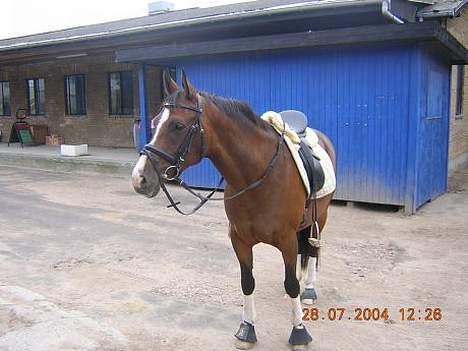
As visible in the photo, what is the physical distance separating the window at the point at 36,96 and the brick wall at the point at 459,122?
1385cm

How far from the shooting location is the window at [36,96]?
18.5 metres

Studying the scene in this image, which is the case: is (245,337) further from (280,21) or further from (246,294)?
(280,21)

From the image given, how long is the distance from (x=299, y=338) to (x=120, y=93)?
1359cm

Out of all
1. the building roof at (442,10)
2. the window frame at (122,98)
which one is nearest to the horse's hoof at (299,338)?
the building roof at (442,10)

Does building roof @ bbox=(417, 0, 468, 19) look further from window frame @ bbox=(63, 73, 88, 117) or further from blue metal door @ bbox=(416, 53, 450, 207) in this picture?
window frame @ bbox=(63, 73, 88, 117)

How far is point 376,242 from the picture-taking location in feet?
20.6

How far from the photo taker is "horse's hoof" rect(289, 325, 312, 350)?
3.41 meters

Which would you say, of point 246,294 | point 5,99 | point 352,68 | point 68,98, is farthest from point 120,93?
point 246,294

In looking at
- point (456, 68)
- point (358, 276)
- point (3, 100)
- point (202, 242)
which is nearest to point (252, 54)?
point (202, 242)

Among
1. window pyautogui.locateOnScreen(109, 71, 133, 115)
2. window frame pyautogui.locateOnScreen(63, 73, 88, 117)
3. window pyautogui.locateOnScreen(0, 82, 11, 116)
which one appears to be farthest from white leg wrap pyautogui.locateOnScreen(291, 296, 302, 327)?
window pyautogui.locateOnScreen(0, 82, 11, 116)

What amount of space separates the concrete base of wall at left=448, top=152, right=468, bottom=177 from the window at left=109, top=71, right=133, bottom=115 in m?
9.32

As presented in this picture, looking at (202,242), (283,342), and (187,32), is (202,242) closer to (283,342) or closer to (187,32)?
(283,342)

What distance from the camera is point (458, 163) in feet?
43.0

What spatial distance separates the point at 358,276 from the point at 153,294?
204 centimetres
